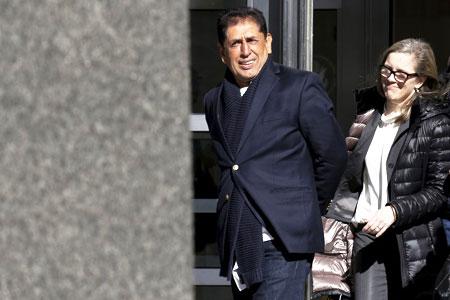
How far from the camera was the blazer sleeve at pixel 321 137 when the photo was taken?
4.40 m

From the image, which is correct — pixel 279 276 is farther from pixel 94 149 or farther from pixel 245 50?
pixel 94 149

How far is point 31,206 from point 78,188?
0.21 ft

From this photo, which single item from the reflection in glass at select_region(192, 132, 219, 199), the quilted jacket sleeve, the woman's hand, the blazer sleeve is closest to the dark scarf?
the blazer sleeve

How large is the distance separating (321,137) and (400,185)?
0.78 m

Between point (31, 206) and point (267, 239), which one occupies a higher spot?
point (31, 206)

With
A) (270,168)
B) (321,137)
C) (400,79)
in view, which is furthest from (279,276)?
(400,79)

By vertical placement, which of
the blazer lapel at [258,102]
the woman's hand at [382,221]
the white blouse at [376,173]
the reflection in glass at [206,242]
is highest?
the blazer lapel at [258,102]

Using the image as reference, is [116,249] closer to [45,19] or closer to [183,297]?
[183,297]

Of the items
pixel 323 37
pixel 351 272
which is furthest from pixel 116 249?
pixel 323 37

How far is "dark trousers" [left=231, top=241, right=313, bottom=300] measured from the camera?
4.34 metres

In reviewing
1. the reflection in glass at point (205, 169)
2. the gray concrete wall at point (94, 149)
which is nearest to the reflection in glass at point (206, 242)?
the reflection in glass at point (205, 169)

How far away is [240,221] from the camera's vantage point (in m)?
4.36

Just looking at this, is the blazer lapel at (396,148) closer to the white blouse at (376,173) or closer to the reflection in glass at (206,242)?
the white blouse at (376,173)

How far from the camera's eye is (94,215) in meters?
1.44
